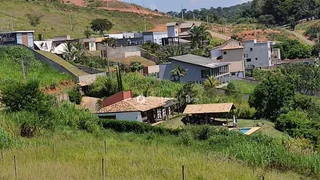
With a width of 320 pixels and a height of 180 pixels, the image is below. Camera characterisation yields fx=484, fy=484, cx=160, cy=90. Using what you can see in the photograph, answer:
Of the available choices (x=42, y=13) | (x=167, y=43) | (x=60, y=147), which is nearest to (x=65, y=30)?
(x=42, y=13)

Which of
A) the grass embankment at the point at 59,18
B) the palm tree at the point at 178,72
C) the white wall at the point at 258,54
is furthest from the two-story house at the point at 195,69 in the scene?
the grass embankment at the point at 59,18

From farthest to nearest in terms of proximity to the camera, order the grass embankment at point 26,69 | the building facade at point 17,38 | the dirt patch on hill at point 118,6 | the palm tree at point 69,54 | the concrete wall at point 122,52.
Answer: the dirt patch on hill at point 118,6
the concrete wall at point 122,52
the palm tree at point 69,54
the building facade at point 17,38
the grass embankment at point 26,69

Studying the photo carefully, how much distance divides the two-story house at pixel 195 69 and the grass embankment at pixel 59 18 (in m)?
20.0

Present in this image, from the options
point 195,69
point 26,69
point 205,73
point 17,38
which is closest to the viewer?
point 26,69

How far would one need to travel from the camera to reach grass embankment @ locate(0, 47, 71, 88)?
3544 cm

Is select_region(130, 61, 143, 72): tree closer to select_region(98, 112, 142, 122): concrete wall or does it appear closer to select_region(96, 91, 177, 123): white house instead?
select_region(96, 91, 177, 123): white house

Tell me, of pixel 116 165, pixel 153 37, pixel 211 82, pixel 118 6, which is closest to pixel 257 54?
pixel 153 37

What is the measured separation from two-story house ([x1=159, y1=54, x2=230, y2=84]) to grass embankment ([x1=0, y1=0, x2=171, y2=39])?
65.6 feet

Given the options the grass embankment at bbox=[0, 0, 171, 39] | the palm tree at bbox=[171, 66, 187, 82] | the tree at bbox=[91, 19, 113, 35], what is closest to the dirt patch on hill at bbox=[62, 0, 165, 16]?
the grass embankment at bbox=[0, 0, 171, 39]

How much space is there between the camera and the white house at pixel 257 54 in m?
56.2

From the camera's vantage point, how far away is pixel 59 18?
73000 millimetres

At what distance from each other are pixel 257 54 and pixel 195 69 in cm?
1611

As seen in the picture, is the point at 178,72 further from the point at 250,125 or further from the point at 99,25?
the point at 99,25

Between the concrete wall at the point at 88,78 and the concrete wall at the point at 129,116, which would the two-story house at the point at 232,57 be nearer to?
the concrete wall at the point at 88,78
